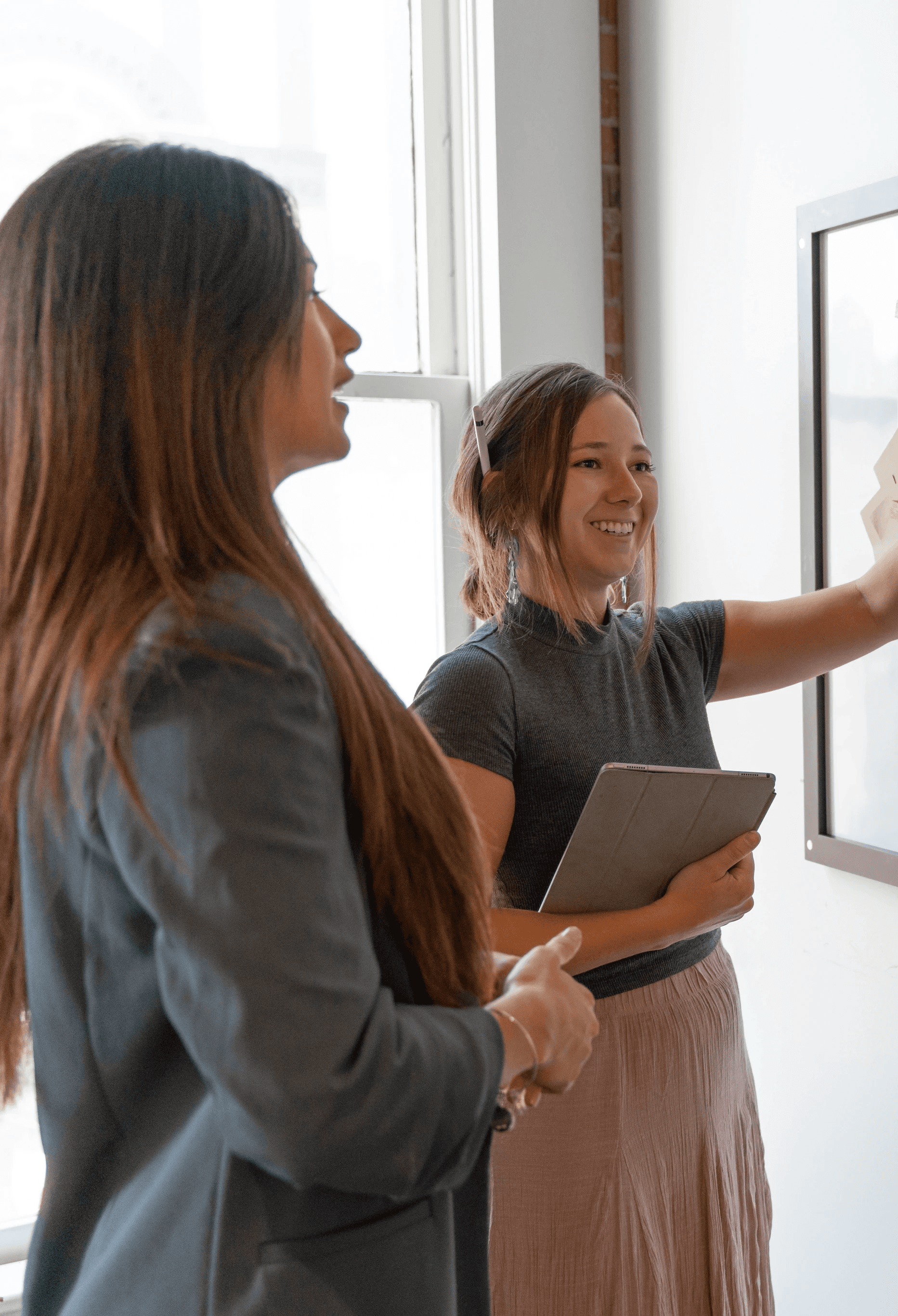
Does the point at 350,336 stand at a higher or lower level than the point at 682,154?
lower

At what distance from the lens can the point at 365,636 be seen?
2.36m

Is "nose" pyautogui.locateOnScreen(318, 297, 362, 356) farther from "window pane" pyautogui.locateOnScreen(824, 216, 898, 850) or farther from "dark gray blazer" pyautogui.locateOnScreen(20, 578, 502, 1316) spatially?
"window pane" pyautogui.locateOnScreen(824, 216, 898, 850)

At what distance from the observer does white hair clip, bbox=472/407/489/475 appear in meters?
1.45

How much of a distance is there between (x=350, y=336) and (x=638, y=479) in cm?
73

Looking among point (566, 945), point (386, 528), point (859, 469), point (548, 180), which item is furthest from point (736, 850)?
point (548, 180)

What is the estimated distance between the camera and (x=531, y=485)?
1.44 m

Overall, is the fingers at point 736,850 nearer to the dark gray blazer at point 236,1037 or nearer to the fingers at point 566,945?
the fingers at point 566,945

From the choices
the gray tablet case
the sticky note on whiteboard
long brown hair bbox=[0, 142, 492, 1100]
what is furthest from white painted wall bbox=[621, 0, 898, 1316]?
long brown hair bbox=[0, 142, 492, 1100]

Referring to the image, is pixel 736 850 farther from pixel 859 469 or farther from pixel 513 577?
pixel 859 469

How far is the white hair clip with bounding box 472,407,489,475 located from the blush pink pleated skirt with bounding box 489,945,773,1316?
675 mm

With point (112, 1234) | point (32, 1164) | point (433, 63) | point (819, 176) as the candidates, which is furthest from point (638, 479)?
point (32, 1164)

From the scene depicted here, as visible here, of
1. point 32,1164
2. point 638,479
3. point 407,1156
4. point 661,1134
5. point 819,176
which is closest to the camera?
point 407,1156

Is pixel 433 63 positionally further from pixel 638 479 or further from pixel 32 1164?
pixel 32 1164

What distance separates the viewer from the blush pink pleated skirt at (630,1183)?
1.32 m
